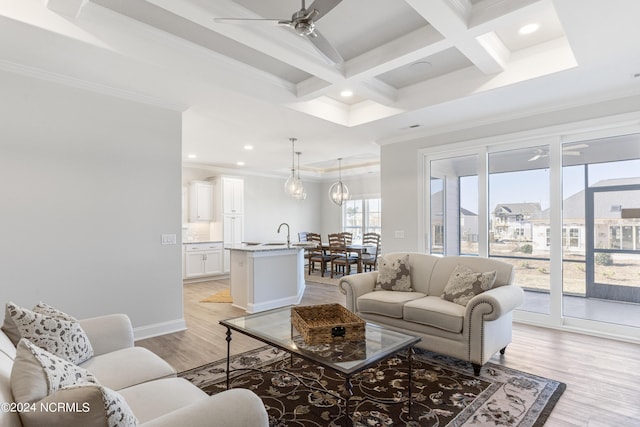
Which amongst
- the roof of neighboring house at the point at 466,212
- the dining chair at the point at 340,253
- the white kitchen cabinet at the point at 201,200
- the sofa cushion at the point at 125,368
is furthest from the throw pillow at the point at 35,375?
the white kitchen cabinet at the point at 201,200

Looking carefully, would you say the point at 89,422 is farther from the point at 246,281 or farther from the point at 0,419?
the point at 246,281

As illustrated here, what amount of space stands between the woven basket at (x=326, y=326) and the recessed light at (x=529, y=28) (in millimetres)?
2830

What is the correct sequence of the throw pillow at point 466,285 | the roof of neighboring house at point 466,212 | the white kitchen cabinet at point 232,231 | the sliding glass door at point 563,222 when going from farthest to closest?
the white kitchen cabinet at point 232,231 → the roof of neighboring house at point 466,212 → the sliding glass door at point 563,222 → the throw pillow at point 466,285

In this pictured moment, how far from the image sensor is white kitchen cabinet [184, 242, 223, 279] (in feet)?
24.4

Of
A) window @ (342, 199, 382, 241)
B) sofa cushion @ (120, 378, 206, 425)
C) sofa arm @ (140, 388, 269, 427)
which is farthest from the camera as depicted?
window @ (342, 199, 382, 241)

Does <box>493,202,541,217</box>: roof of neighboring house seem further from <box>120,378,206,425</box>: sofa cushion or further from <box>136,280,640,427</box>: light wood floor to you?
<box>120,378,206,425</box>: sofa cushion

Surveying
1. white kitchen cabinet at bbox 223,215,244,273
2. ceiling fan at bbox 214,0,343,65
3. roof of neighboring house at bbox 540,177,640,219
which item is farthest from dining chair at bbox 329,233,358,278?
ceiling fan at bbox 214,0,343,65

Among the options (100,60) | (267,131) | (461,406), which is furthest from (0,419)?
(267,131)

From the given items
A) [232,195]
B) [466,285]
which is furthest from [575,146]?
[232,195]

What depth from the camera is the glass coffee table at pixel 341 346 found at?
Result: 6.12 feet

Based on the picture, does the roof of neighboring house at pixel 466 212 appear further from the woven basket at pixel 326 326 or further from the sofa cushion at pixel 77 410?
the sofa cushion at pixel 77 410

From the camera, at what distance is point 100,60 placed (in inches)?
115

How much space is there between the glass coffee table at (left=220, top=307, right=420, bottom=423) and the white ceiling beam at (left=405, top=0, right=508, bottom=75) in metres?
2.25

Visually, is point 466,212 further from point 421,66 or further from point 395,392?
point 395,392
